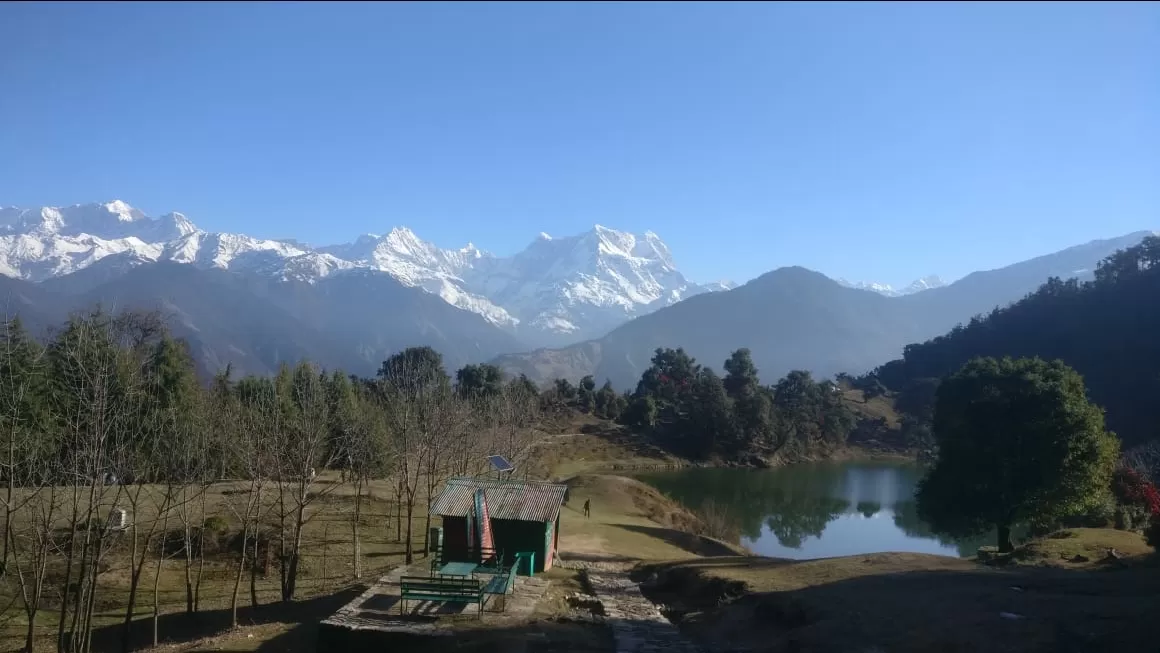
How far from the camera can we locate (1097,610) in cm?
1298

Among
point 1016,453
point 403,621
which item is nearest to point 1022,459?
point 1016,453

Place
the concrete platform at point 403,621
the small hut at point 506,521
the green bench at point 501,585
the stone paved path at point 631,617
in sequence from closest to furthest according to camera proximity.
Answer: the concrete platform at point 403,621 → the stone paved path at point 631,617 → the green bench at point 501,585 → the small hut at point 506,521

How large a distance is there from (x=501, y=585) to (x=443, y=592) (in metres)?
1.59

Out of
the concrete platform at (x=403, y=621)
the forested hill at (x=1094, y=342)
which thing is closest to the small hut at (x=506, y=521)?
the concrete platform at (x=403, y=621)

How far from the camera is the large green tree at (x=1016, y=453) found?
27.2 m

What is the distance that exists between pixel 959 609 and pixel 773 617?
397 centimetres

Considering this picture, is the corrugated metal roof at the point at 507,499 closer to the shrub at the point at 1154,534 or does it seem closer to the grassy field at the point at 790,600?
the grassy field at the point at 790,600

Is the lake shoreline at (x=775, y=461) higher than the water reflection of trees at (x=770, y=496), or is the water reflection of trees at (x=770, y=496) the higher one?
the lake shoreline at (x=775, y=461)

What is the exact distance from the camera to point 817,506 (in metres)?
56.3

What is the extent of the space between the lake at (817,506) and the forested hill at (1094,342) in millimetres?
22148

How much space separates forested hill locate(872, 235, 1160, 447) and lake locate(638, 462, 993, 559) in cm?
2215

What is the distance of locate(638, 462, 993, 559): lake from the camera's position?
135ft

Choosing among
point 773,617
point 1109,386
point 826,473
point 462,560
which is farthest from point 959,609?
point 1109,386

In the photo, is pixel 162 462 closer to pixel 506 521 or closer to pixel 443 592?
pixel 506 521
